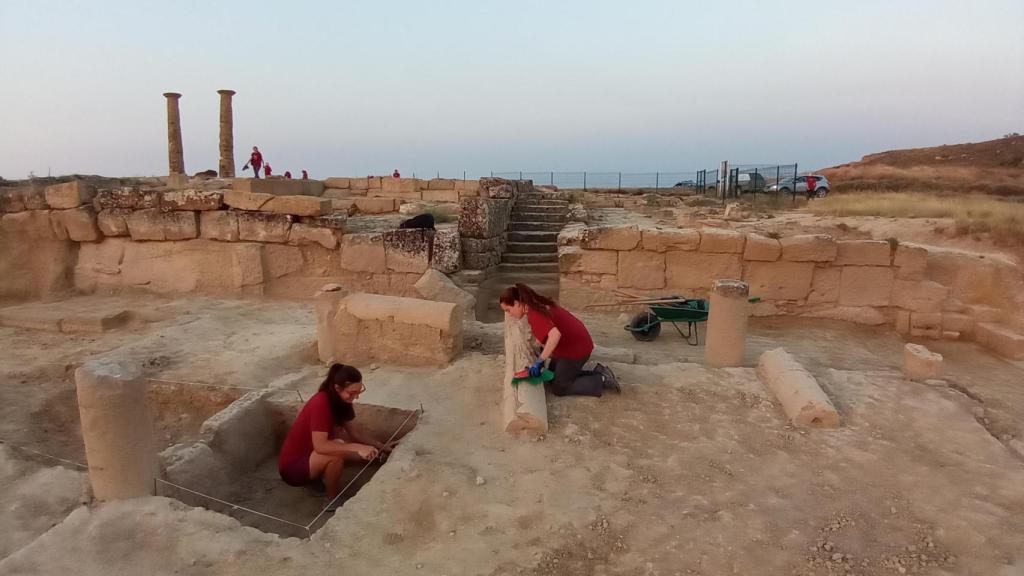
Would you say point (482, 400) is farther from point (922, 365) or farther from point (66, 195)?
point (66, 195)

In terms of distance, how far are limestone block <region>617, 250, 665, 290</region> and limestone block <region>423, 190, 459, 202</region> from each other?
33.3ft

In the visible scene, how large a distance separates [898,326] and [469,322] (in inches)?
236

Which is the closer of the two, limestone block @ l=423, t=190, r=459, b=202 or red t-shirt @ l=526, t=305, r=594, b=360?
red t-shirt @ l=526, t=305, r=594, b=360

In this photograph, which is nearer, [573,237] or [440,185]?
[573,237]

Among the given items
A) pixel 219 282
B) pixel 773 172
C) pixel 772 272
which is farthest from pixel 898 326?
pixel 773 172

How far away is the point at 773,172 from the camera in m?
24.2

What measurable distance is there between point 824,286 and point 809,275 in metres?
0.28

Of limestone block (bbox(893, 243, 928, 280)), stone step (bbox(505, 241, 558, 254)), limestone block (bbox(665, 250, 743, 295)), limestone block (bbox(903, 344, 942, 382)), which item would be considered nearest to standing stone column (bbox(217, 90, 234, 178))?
stone step (bbox(505, 241, 558, 254))

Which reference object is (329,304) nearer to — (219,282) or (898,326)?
(219,282)

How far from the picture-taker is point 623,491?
3.75 metres

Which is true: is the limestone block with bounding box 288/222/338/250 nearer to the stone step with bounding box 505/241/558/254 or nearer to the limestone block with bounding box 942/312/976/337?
the stone step with bounding box 505/241/558/254

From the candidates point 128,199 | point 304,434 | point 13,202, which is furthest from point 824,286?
point 13,202

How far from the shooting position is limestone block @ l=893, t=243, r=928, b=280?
8.13 m

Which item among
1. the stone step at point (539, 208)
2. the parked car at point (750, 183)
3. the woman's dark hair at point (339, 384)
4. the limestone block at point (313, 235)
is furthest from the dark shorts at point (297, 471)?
the parked car at point (750, 183)
